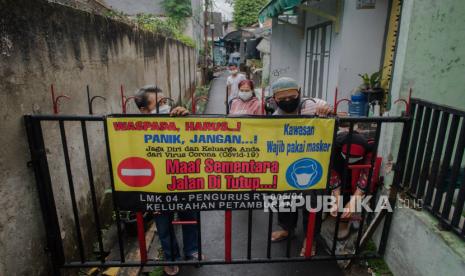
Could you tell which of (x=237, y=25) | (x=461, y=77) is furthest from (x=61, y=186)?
(x=237, y=25)

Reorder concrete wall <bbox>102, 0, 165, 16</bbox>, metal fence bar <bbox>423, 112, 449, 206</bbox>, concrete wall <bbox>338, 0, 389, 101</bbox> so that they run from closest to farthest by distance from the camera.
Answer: metal fence bar <bbox>423, 112, 449, 206</bbox>, concrete wall <bbox>338, 0, 389, 101</bbox>, concrete wall <bbox>102, 0, 165, 16</bbox>

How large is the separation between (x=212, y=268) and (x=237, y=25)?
39.8 meters

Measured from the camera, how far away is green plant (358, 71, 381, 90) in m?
6.28

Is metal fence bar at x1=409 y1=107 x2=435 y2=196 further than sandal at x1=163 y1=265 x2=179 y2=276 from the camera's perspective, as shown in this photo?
No


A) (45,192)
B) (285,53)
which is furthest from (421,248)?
(285,53)

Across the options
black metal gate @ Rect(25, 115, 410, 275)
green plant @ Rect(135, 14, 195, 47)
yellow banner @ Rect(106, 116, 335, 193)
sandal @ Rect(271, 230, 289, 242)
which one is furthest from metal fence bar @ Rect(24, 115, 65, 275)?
green plant @ Rect(135, 14, 195, 47)

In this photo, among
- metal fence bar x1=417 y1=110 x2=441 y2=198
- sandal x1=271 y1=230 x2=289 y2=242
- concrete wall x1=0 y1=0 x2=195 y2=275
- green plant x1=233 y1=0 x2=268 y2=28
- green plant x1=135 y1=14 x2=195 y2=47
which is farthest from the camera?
green plant x1=233 y1=0 x2=268 y2=28

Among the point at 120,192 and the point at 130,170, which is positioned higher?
the point at 130,170

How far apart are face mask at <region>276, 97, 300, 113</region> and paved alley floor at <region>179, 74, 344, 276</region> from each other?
63.1 inches

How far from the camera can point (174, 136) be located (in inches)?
94.7

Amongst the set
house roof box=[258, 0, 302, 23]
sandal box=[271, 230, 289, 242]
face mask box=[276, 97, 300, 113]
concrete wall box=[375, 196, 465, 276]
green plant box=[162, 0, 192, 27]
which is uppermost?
green plant box=[162, 0, 192, 27]

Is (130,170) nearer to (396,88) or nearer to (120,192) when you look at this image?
(120,192)

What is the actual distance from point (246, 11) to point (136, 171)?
1541 inches

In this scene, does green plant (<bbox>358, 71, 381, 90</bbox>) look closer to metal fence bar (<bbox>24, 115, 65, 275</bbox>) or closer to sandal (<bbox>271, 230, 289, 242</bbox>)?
sandal (<bbox>271, 230, 289, 242</bbox>)
